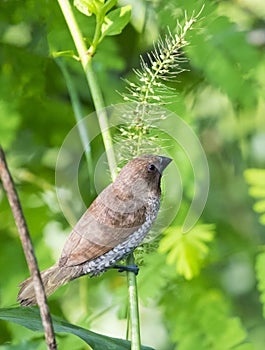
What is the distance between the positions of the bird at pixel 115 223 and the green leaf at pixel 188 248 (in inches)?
25.8

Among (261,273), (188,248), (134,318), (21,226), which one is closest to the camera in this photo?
(21,226)

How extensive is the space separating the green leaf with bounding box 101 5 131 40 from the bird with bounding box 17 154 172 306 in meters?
0.23

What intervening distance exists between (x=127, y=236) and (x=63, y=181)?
33 cm

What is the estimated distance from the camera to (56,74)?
2.33 m

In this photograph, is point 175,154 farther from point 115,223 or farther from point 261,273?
point 115,223

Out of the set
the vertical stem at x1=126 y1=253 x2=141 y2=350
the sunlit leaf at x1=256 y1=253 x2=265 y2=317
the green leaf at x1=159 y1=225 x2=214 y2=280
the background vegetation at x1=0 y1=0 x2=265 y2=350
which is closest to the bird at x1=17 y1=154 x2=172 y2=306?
the vertical stem at x1=126 y1=253 x2=141 y2=350

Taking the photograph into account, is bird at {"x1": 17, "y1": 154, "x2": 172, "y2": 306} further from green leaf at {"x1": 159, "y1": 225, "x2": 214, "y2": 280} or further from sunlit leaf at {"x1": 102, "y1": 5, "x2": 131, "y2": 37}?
green leaf at {"x1": 159, "y1": 225, "x2": 214, "y2": 280}

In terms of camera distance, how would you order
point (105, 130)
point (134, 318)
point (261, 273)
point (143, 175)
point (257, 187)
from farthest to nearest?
point (257, 187)
point (261, 273)
point (143, 175)
point (105, 130)
point (134, 318)

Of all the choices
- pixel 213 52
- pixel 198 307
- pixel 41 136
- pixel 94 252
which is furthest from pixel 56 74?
pixel 94 252

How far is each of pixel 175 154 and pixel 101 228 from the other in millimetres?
564

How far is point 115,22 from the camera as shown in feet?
4.32

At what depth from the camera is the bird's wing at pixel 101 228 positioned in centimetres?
119

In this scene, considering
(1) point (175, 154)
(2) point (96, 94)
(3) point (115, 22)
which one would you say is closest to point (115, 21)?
(3) point (115, 22)

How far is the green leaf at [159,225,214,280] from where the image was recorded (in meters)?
1.92
